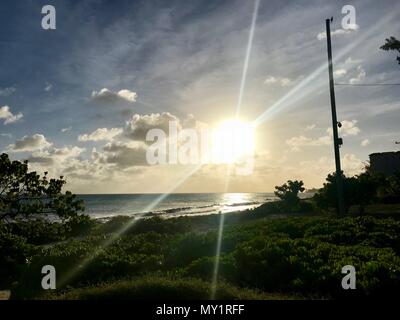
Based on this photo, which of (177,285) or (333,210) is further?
(333,210)

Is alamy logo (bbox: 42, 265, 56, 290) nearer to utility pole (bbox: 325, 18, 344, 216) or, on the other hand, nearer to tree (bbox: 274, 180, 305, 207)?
utility pole (bbox: 325, 18, 344, 216)

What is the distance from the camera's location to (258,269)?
54.4 ft

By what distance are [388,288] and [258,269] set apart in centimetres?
537

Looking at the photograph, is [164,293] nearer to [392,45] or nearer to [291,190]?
[392,45]

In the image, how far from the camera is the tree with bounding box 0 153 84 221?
12.6 meters

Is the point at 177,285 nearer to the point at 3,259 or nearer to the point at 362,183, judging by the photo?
the point at 3,259

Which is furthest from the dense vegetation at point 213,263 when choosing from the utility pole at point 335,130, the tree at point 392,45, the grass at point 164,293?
the tree at point 392,45

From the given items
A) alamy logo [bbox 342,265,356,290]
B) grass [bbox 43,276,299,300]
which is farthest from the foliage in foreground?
grass [bbox 43,276,299,300]

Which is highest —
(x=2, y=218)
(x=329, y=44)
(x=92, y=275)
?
(x=329, y=44)

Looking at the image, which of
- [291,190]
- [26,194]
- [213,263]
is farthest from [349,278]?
[291,190]

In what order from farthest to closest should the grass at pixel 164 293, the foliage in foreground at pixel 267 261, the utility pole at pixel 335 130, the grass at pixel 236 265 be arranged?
the utility pole at pixel 335 130, the foliage in foreground at pixel 267 261, the grass at pixel 236 265, the grass at pixel 164 293

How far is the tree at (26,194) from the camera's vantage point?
12625 mm

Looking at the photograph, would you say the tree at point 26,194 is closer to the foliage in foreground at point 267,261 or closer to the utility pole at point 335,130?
the foliage in foreground at point 267,261

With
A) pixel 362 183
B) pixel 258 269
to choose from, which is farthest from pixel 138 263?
pixel 362 183
